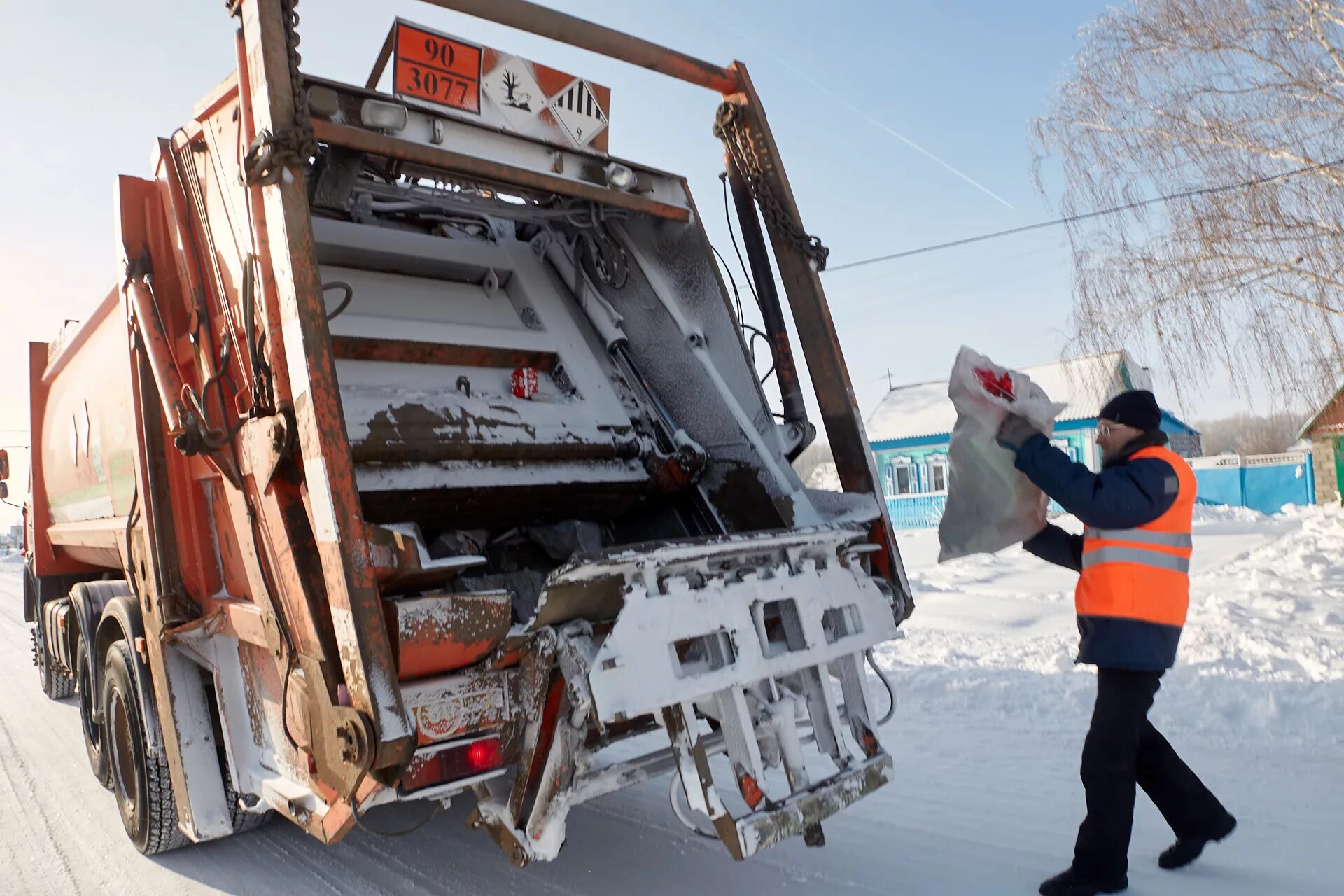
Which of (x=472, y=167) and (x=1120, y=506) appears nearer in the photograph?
(x=1120, y=506)

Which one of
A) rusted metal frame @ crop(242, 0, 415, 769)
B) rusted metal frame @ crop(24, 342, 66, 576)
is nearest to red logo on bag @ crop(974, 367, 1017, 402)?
rusted metal frame @ crop(242, 0, 415, 769)

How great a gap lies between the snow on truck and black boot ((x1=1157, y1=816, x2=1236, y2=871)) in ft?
3.18

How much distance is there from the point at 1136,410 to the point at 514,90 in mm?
2129

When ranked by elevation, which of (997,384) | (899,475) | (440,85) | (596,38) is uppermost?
(596,38)

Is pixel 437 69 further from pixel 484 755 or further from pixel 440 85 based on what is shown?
pixel 484 755

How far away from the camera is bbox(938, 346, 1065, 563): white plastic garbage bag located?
9.36ft

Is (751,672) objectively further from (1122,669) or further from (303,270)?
(303,270)

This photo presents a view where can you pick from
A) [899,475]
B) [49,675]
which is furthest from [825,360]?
[899,475]

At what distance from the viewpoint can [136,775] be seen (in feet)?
11.0

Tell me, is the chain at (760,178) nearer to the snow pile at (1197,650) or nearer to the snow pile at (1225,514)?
the snow pile at (1197,650)

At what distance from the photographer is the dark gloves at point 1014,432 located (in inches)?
110

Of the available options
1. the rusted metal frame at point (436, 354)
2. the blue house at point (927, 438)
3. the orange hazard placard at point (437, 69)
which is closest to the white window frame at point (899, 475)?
the blue house at point (927, 438)

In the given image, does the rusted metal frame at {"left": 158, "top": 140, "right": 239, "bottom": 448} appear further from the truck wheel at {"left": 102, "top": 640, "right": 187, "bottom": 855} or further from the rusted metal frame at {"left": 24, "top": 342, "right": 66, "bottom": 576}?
the rusted metal frame at {"left": 24, "top": 342, "right": 66, "bottom": 576}

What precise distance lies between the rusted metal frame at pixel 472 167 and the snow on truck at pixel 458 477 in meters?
0.01
